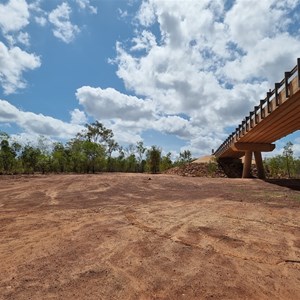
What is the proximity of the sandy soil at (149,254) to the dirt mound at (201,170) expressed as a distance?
29.2m

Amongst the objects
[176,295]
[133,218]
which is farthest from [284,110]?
[176,295]

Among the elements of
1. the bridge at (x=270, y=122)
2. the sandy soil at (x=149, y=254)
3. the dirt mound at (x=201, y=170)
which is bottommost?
the sandy soil at (x=149, y=254)

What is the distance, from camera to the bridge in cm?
1499

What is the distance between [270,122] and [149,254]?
696 inches

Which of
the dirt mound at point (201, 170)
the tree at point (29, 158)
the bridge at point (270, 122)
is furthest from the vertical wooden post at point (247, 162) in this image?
the tree at point (29, 158)

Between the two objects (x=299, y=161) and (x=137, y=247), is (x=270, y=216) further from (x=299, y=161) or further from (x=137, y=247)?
(x=299, y=161)

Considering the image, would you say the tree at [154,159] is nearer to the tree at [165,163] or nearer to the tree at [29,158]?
the tree at [165,163]

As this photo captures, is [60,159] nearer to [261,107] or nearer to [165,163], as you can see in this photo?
[165,163]

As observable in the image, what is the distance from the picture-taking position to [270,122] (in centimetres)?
2073

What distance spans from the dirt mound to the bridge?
19.7 ft

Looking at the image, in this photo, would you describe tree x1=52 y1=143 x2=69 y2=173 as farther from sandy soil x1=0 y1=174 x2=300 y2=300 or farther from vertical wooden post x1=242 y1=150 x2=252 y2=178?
sandy soil x1=0 y1=174 x2=300 y2=300

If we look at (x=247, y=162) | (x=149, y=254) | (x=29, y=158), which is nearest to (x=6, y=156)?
(x=29, y=158)

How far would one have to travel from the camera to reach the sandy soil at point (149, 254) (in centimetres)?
427

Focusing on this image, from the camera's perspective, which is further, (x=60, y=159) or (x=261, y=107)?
(x=60, y=159)
